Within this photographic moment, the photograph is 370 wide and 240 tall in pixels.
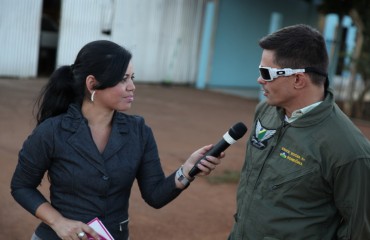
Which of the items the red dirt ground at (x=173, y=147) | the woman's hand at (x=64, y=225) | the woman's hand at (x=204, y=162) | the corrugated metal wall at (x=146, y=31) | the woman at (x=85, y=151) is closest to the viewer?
the woman's hand at (x=64, y=225)

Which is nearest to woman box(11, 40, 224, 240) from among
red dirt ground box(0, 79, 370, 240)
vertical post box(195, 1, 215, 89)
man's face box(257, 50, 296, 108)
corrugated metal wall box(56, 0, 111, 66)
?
man's face box(257, 50, 296, 108)

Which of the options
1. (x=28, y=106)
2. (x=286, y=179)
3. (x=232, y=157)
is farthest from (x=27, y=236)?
(x=28, y=106)

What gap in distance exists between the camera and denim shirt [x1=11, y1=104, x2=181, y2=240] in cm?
249

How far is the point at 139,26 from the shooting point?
16844 mm

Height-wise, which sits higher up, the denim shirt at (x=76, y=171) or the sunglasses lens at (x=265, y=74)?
the sunglasses lens at (x=265, y=74)

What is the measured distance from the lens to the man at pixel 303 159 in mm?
2285

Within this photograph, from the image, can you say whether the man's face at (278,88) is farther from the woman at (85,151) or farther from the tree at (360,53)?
the tree at (360,53)

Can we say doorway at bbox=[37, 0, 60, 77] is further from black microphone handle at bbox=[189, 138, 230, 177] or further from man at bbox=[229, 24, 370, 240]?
man at bbox=[229, 24, 370, 240]

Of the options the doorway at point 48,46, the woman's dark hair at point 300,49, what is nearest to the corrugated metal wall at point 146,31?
the doorway at point 48,46

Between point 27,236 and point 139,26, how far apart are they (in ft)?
41.8

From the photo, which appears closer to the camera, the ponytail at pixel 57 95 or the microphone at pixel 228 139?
the microphone at pixel 228 139

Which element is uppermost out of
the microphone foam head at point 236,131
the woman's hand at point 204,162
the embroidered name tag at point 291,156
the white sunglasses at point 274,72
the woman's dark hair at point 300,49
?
the woman's dark hair at point 300,49

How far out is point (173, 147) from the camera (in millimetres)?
8914

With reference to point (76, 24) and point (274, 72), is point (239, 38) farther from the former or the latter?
point (274, 72)
